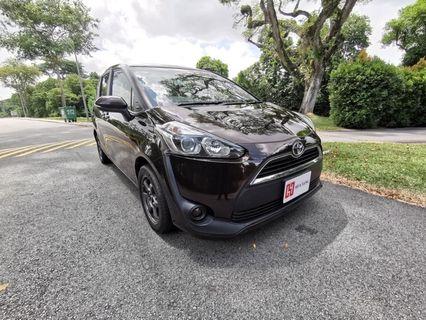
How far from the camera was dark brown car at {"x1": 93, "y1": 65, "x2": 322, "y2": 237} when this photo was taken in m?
1.58

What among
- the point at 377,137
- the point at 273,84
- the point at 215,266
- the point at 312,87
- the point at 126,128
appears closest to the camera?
the point at 215,266

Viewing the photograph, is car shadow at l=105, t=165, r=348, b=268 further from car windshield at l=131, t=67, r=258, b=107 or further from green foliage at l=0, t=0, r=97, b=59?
green foliage at l=0, t=0, r=97, b=59

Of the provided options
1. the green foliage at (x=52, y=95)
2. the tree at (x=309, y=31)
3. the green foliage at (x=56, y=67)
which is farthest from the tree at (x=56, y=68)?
the tree at (x=309, y=31)

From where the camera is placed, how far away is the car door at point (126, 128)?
2.13 m

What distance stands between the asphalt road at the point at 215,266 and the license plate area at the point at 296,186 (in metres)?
0.40

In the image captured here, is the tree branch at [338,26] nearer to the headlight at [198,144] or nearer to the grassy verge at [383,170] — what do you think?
the grassy verge at [383,170]

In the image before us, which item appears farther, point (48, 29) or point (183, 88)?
point (48, 29)

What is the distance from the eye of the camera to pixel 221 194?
1.58 metres

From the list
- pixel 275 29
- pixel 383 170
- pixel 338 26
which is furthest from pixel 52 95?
pixel 383 170

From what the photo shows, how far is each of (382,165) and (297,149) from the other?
275cm

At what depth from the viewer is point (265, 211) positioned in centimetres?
175

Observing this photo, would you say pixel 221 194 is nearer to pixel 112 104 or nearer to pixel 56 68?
pixel 112 104

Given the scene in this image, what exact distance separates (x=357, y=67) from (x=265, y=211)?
9.65 metres

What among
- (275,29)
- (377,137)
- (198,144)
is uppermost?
(275,29)
